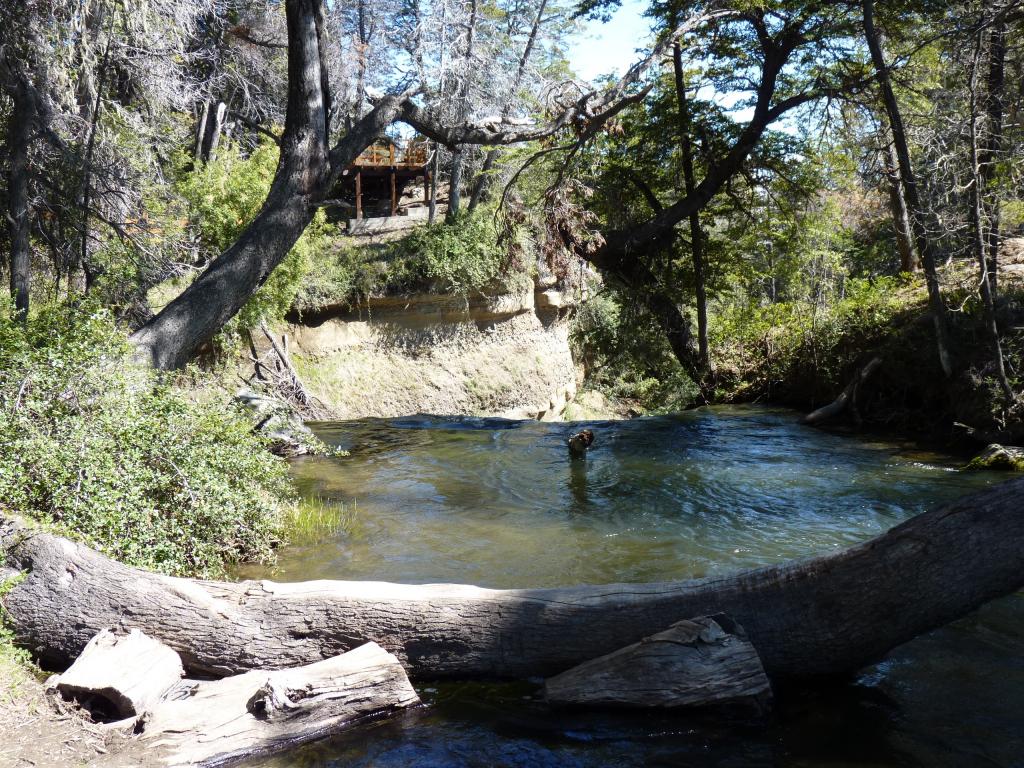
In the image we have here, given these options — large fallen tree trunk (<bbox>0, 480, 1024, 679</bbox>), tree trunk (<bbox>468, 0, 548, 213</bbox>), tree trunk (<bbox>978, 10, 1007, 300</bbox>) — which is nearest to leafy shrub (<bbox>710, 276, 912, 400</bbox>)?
tree trunk (<bbox>978, 10, 1007, 300</bbox>)

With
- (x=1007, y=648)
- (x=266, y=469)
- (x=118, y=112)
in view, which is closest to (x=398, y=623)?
(x=266, y=469)

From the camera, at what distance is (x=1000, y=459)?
9.08 m

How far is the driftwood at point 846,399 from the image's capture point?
12.6 m

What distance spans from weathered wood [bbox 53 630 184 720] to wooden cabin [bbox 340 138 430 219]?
19972 millimetres

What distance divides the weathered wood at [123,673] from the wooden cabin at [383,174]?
1997 centimetres

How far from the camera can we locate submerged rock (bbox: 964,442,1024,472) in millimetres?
8961

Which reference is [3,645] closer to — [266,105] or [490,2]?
[266,105]

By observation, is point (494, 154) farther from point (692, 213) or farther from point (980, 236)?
point (980, 236)

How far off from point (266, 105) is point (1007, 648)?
19157 mm

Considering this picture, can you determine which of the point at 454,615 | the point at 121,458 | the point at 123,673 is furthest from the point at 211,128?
the point at 454,615

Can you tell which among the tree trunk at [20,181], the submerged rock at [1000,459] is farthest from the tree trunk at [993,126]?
the tree trunk at [20,181]

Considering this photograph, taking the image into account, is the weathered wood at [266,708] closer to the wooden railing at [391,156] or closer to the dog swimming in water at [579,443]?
the dog swimming in water at [579,443]

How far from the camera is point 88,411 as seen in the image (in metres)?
5.82

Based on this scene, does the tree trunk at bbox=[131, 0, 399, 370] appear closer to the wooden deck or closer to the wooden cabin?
the wooden cabin
